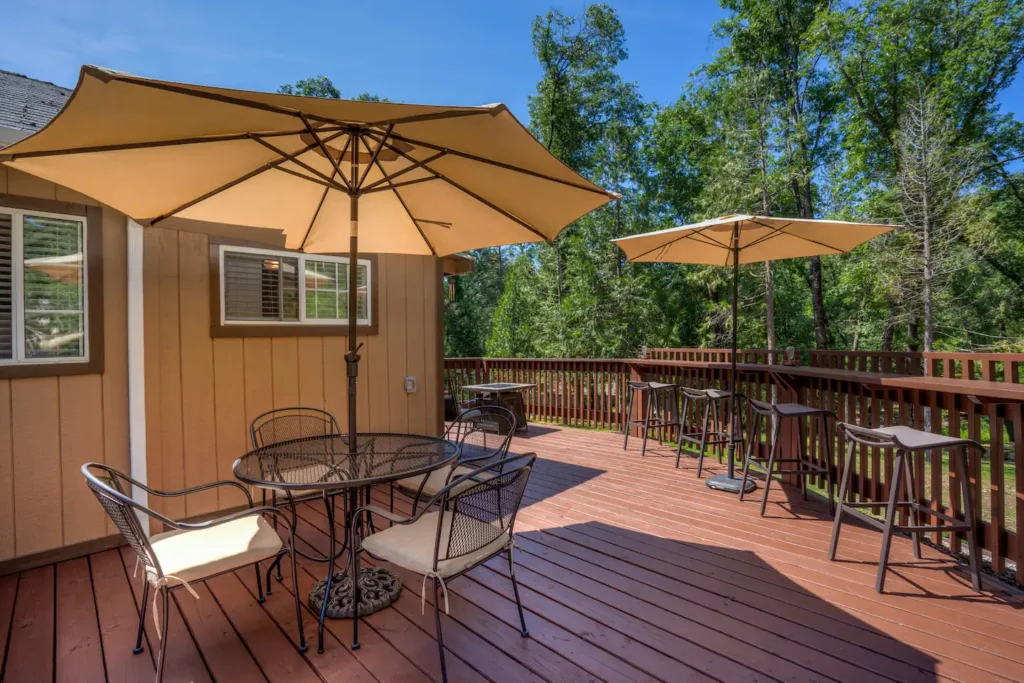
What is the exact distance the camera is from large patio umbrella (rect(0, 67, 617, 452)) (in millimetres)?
1621

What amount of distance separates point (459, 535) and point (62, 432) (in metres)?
2.70

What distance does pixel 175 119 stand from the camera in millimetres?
1702

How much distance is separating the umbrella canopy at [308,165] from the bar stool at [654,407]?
3100mm

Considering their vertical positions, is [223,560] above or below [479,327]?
below

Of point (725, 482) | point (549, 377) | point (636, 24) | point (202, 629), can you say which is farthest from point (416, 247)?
point (636, 24)

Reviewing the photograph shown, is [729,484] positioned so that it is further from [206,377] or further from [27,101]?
[27,101]

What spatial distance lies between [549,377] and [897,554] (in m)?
5.22

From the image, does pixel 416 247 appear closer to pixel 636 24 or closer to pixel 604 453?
pixel 604 453

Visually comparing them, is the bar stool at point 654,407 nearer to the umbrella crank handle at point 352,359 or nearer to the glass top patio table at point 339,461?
the glass top patio table at point 339,461

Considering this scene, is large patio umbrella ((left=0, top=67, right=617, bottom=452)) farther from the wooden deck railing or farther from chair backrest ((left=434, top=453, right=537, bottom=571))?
the wooden deck railing

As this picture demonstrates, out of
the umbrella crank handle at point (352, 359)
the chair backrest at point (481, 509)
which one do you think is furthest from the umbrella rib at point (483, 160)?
the chair backrest at point (481, 509)

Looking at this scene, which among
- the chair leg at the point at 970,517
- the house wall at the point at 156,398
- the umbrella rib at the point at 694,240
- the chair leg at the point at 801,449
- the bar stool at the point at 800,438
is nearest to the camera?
the chair leg at the point at 970,517

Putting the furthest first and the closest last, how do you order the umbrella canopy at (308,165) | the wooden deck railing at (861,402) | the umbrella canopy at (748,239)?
the umbrella canopy at (748,239)
the wooden deck railing at (861,402)
the umbrella canopy at (308,165)

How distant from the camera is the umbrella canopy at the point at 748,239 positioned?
3779mm
